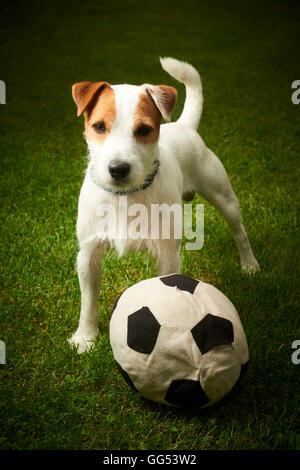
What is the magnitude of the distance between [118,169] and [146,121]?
0.35 metres

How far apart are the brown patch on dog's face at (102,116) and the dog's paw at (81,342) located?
138 centimetres

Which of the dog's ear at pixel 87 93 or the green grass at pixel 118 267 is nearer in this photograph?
the green grass at pixel 118 267

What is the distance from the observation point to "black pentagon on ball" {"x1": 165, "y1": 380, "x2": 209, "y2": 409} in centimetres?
211

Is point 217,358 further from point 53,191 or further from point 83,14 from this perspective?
point 83,14

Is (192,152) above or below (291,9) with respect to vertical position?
below

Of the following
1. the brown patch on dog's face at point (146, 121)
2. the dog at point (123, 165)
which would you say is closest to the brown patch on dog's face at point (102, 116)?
the dog at point (123, 165)

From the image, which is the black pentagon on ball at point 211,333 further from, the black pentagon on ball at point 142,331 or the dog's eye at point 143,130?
the dog's eye at point 143,130

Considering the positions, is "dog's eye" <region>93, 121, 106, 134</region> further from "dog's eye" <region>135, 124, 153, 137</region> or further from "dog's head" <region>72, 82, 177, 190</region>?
"dog's eye" <region>135, 124, 153, 137</region>

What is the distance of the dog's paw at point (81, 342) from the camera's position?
2.91 meters

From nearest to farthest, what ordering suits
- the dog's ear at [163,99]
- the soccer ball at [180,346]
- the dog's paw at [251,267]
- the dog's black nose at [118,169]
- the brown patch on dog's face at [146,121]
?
1. the soccer ball at [180,346]
2. the dog's black nose at [118,169]
3. the brown patch on dog's face at [146,121]
4. the dog's ear at [163,99]
5. the dog's paw at [251,267]

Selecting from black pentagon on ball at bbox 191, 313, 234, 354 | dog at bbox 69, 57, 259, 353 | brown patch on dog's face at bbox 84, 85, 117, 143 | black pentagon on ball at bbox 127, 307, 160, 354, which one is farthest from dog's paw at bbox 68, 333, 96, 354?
brown patch on dog's face at bbox 84, 85, 117, 143

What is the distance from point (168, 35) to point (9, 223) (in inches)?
465

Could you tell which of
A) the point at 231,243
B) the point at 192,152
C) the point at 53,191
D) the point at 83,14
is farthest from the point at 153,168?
the point at 83,14

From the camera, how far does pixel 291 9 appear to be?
16.6 meters
